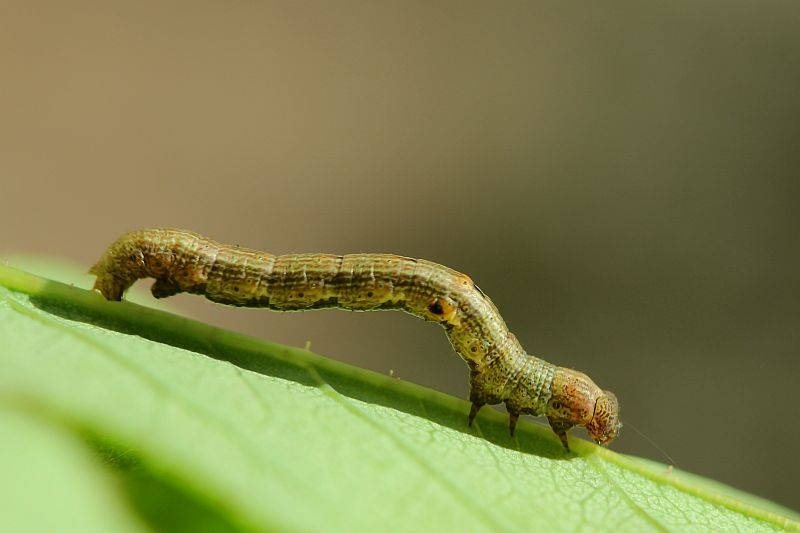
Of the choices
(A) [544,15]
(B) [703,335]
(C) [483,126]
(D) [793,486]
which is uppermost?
(A) [544,15]

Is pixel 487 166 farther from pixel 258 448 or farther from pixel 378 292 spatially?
pixel 258 448

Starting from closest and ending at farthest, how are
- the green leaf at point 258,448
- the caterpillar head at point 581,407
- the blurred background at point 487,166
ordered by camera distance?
the green leaf at point 258,448 → the caterpillar head at point 581,407 → the blurred background at point 487,166

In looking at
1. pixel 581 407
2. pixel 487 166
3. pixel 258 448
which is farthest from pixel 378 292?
pixel 487 166

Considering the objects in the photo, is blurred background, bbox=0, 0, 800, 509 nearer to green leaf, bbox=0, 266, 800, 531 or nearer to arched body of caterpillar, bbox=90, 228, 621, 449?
arched body of caterpillar, bbox=90, 228, 621, 449

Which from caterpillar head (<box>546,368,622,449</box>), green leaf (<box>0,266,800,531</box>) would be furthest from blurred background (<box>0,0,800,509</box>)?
green leaf (<box>0,266,800,531</box>)

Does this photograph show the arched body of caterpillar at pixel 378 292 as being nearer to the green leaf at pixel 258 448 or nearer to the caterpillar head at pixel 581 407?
the caterpillar head at pixel 581 407

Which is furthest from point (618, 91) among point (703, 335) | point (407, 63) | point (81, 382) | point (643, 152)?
point (81, 382)

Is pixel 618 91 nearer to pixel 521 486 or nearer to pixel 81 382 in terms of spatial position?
pixel 521 486

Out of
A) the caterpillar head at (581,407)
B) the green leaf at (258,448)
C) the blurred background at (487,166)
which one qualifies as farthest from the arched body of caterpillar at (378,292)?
the blurred background at (487,166)
